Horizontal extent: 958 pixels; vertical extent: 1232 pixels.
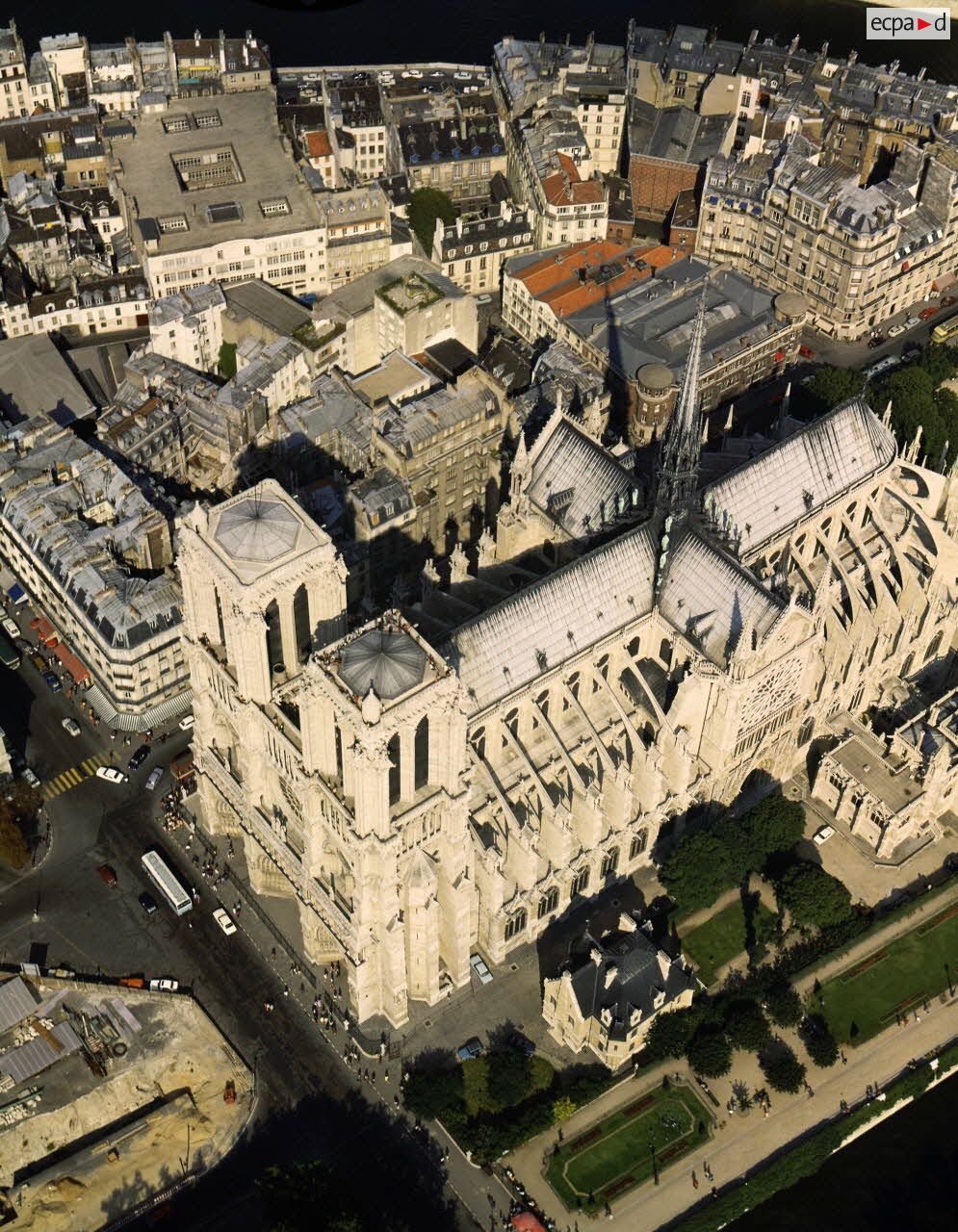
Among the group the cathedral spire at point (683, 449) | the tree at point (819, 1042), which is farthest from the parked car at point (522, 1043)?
the cathedral spire at point (683, 449)

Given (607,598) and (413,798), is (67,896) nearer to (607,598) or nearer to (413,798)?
(413,798)

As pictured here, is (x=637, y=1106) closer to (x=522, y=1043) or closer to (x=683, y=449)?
(x=522, y=1043)

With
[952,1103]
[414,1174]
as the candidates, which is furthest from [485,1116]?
[952,1103]

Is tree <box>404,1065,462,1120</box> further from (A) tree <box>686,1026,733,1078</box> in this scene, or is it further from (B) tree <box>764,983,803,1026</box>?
(B) tree <box>764,983,803,1026</box>

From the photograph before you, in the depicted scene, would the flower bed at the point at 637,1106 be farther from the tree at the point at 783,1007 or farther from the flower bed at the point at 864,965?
the flower bed at the point at 864,965

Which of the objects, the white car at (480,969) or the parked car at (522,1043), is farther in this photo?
the white car at (480,969)
